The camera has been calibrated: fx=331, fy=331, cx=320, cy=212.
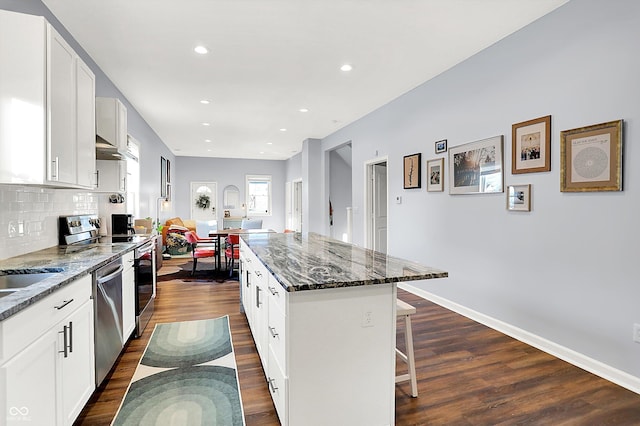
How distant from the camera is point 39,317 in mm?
1406

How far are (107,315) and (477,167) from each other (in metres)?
3.56

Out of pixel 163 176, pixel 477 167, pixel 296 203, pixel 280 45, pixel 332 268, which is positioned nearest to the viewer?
pixel 332 268

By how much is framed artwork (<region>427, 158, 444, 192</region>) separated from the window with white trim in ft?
26.0

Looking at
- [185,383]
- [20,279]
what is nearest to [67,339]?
[20,279]

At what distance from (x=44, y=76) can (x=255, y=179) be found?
31.1ft

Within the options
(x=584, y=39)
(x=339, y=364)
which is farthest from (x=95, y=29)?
(x=584, y=39)

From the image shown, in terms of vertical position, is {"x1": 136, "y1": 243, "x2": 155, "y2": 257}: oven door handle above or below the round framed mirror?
below

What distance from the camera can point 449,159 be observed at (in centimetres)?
392

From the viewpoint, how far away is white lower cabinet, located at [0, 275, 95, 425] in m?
1.21

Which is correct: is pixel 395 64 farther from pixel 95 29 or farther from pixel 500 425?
pixel 500 425

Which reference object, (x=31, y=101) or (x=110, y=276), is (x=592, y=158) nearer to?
(x=110, y=276)

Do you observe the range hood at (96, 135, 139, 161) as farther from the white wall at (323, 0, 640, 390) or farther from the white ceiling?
the white wall at (323, 0, 640, 390)

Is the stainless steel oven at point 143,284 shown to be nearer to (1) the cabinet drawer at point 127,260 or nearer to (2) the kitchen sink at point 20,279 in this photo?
(1) the cabinet drawer at point 127,260

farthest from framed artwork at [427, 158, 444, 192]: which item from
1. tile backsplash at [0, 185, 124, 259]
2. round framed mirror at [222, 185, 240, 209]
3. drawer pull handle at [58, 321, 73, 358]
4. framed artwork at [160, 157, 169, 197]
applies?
round framed mirror at [222, 185, 240, 209]
